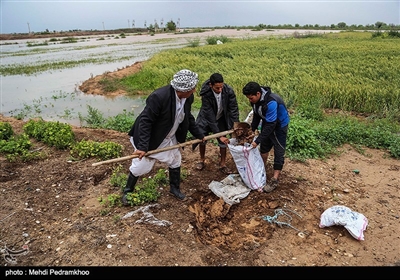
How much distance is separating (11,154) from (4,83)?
387 inches

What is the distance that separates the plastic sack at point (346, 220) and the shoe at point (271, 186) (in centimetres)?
76

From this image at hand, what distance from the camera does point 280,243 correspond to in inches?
111

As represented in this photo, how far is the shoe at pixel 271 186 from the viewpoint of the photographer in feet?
12.0

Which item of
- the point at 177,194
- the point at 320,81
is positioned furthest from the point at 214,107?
the point at 320,81

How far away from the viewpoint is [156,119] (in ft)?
10.1

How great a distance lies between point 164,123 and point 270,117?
1206mm

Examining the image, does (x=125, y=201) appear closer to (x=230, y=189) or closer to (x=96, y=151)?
(x=230, y=189)

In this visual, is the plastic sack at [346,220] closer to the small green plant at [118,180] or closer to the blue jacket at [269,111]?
the blue jacket at [269,111]

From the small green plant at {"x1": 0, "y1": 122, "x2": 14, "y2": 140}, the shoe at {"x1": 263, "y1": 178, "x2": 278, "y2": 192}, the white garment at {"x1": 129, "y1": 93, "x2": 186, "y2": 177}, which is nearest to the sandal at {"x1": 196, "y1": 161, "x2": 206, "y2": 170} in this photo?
the white garment at {"x1": 129, "y1": 93, "x2": 186, "y2": 177}

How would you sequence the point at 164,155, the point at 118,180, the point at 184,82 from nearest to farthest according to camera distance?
the point at 184,82 → the point at 164,155 → the point at 118,180

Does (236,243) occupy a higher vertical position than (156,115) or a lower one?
lower

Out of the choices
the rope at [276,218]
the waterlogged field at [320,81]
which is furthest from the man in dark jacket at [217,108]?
the waterlogged field at [320,81]
